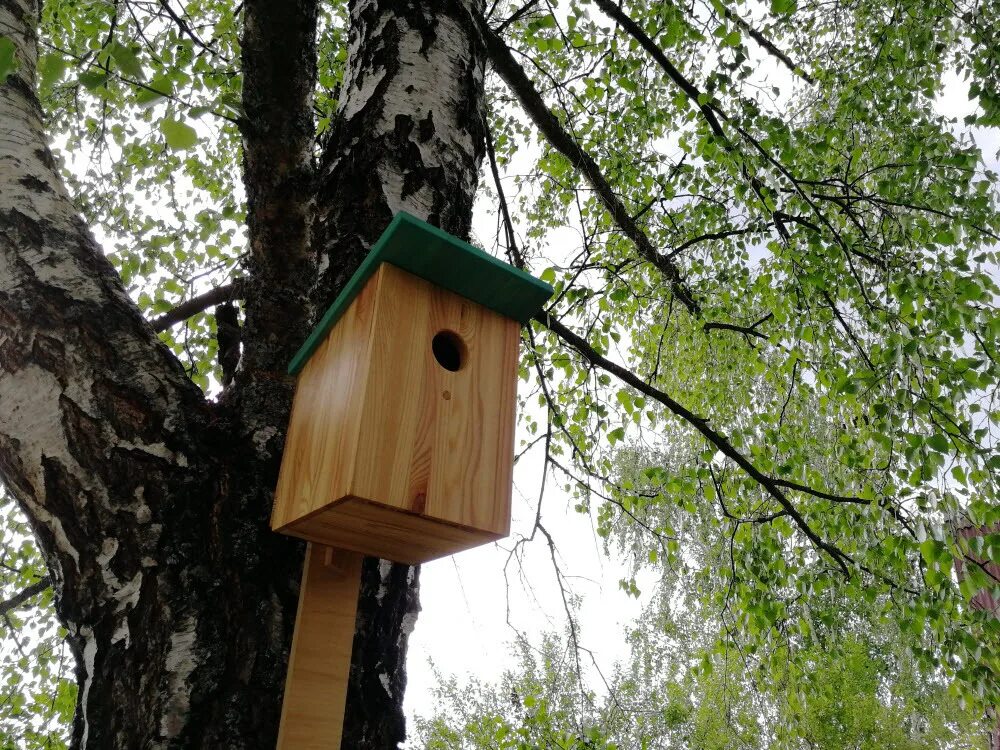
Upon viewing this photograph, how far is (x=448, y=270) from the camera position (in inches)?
41.8

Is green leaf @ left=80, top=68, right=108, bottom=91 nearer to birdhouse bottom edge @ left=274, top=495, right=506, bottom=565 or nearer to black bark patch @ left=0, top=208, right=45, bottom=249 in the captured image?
black bark patch @ left=0, top=208, right=45, bottom=249

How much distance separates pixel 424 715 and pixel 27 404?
1410 cm

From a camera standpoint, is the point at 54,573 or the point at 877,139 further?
the point at 877,139

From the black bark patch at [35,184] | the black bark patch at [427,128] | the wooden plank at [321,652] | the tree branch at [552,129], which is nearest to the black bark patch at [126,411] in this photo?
the wooden plank at [321,652]

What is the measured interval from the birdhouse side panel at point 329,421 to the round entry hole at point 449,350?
15 cm

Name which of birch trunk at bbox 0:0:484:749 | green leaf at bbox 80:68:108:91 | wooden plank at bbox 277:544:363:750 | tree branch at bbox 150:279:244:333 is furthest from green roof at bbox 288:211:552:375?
tree branch at bbox 150:279:244:333

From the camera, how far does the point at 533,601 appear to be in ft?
7.89

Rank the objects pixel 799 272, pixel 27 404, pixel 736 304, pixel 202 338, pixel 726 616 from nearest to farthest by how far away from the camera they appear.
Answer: pixel 27 404, pixel 799 272, pixel 726 616, pixel 202 338, pixel 736 304

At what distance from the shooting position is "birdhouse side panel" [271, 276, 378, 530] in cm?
91

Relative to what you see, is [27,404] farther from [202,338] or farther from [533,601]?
[202,338]

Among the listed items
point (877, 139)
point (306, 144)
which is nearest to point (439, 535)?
point (306, 144)

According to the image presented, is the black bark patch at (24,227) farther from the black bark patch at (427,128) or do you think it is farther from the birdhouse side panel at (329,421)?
the black bark patch at (427,128)

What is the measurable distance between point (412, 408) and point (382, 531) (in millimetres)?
186

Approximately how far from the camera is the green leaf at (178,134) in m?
0.96
